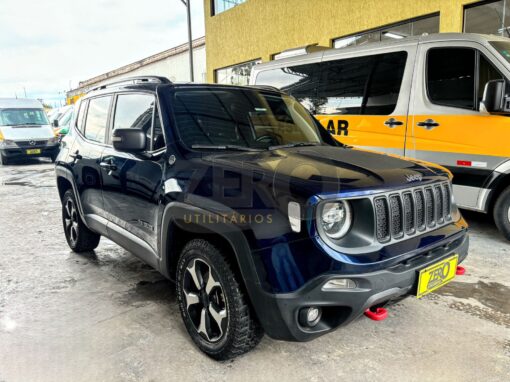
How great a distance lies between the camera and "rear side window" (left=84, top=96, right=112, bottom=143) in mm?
3674

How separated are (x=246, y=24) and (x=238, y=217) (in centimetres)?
1238

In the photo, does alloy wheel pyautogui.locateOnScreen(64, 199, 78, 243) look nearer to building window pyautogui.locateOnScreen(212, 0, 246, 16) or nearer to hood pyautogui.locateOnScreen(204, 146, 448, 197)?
hood pyautogui.locateOnScreen(204, 146, 448, 197)

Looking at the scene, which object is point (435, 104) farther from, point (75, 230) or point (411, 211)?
point (75, 230)

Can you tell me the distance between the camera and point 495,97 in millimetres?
3992

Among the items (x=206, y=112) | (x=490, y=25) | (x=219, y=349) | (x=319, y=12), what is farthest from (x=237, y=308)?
(x=319, y=12)

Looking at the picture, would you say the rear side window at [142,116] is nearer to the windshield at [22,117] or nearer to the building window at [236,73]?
the building window at [236,73]

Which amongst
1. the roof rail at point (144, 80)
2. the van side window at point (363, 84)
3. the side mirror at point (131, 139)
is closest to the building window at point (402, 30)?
the van side window at point (363, 84)

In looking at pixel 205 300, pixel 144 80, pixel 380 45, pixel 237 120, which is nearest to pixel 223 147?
pixel 237 120

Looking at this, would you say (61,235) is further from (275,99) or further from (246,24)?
(246,24)

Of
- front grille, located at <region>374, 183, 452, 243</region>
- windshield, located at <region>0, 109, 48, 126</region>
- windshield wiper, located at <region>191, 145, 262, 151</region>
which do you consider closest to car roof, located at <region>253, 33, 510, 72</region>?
front grille, located at <region>374, 183, 452, 243</region>

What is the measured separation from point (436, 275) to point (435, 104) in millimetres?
3014

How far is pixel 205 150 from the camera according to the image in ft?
8.77

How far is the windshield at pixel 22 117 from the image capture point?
522 inches

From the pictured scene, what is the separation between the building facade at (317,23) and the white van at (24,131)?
612 centimetres
